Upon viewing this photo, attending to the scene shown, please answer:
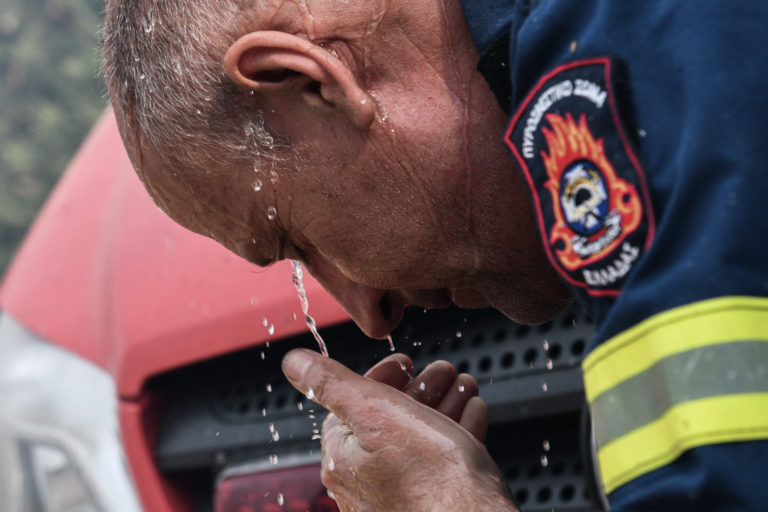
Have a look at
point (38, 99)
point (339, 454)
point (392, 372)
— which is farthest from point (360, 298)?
point (38, 99)

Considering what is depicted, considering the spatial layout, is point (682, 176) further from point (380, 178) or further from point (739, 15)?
point (380, 178)

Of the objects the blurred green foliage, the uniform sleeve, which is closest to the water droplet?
the uniform sleeve

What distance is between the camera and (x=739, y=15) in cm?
134

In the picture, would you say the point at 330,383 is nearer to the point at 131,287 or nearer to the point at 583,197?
the point at 583,197

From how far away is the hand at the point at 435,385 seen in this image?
7.20ft

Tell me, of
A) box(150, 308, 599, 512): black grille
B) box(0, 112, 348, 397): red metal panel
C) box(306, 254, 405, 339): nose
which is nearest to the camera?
box(306, 254, 405, 339): nose

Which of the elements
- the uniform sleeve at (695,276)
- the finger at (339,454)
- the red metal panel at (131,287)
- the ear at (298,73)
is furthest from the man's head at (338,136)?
the red metal panel at (131,287)

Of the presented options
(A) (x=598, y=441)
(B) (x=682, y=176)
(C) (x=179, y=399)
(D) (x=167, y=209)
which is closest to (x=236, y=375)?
(C) (x=179, y=399)

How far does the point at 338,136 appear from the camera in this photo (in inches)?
74.5

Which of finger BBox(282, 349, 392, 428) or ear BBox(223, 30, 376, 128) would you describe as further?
finger BBox(282, 349, 392, 428)

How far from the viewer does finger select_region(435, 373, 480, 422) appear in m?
2.20

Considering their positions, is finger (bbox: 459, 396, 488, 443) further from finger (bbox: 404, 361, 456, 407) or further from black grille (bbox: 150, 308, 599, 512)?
black grille (bbox: 150, 308, 599, 512)

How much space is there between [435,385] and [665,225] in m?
0.97

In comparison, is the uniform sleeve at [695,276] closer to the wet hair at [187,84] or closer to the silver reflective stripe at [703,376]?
the silver reflective stripe at [703,376]
